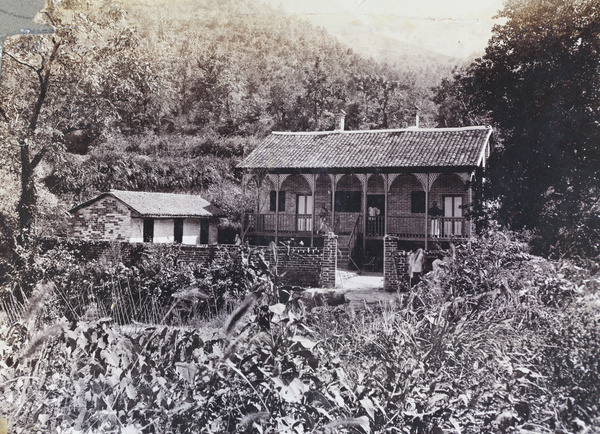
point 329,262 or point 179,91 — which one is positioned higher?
point 179,91

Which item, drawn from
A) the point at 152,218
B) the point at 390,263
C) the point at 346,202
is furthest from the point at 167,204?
the point at 390,263

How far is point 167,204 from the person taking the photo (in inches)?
123

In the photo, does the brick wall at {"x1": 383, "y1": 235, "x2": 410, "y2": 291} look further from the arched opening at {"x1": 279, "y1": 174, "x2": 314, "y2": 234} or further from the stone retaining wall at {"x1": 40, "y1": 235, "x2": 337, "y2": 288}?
the arched opening at {"x1": 279, "y1": 174, "x2": 314, "y2": 234}

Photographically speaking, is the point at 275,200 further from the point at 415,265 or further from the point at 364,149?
the point at 415,265

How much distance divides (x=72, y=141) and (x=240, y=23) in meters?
1.42

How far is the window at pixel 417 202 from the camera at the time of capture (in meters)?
2.65

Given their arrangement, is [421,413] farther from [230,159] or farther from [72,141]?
[72,141]

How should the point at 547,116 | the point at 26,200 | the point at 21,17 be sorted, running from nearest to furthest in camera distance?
the point at 547,116 → the point at 21,17 → the point at 26,200

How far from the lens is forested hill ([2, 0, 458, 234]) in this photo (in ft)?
9.61

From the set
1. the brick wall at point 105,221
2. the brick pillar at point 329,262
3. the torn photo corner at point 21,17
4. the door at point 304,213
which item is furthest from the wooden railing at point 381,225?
the torn photo corner at point 21,17

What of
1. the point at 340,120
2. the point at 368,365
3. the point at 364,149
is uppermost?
the point at 340,120

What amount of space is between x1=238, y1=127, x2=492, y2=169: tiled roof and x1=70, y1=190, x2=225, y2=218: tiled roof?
14.3 inches

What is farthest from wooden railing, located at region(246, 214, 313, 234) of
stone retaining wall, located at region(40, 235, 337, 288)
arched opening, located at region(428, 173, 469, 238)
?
arched opening, located at region(428, 173, 469, 238)

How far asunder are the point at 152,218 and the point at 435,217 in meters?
1.80
